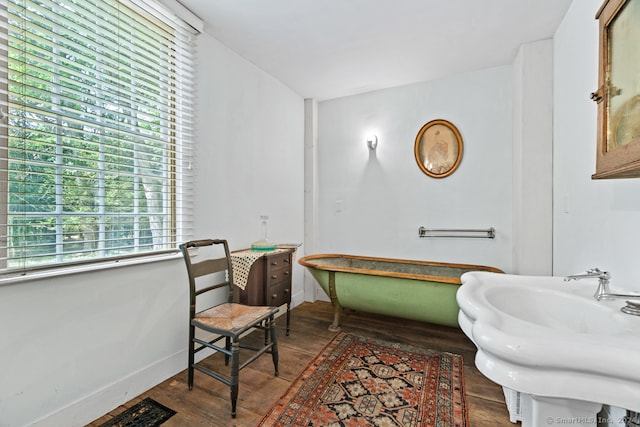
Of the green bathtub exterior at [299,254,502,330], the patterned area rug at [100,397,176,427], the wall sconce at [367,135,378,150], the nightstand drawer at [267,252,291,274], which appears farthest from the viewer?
the wall sconce at [367,135,378,150]

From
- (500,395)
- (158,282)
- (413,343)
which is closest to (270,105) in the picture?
(158,282)

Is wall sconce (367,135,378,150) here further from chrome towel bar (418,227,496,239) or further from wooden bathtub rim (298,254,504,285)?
wooden bathtub rim (298,254,504,285)

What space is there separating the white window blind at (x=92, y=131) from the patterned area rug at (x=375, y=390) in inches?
53.2

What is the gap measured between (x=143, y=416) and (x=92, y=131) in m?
1.64

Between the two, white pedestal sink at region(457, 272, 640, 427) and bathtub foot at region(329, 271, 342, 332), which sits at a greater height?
white pedestal sink at region(457, 272, 640, 427)

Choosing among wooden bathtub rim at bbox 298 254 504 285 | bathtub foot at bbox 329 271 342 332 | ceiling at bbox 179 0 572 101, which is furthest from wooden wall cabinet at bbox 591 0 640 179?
bathtub foot at bbox 329 271 342 332

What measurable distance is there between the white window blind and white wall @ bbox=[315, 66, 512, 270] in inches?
76.6

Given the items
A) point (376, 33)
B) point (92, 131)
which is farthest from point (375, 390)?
point (376, 33)

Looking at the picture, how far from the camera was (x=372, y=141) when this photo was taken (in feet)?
11.0

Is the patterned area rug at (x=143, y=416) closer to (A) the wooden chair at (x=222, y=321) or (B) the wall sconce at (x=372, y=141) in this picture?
(A) the wooden chair at (x=222, y=321)

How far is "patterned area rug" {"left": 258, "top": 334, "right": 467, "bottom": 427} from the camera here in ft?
5.29

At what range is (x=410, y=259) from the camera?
3244mm

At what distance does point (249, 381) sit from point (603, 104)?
2.41 m

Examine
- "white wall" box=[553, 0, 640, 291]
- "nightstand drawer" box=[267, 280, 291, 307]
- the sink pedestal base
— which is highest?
"white wall" box=[553, 0, 640, 291]
